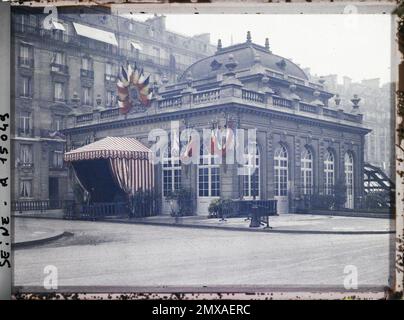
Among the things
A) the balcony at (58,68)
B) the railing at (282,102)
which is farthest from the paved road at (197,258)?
the balcony at (58,68)

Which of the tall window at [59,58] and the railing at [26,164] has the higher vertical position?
the tall window at [59,58]

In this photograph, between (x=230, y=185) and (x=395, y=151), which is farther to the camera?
(x=230, y=185)

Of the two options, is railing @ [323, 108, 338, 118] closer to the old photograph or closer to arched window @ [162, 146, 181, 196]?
the old photograph

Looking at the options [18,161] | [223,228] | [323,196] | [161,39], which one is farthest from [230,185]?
[18,161]

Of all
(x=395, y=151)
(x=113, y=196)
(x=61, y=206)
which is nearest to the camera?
(x=395, y=151)

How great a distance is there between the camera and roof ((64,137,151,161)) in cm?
597

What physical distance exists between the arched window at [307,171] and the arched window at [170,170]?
1702mm

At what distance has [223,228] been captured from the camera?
594 centimetres

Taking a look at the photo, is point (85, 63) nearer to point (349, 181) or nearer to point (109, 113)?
point (109, 113)

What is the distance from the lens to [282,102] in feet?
20.7

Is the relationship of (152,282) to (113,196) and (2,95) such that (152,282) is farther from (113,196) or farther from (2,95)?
(2,95)

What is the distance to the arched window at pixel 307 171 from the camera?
593 cm

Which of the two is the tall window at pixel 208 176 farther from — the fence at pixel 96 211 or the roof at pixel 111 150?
the fence at pixel 96 211

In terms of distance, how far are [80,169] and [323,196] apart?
3434 mm
